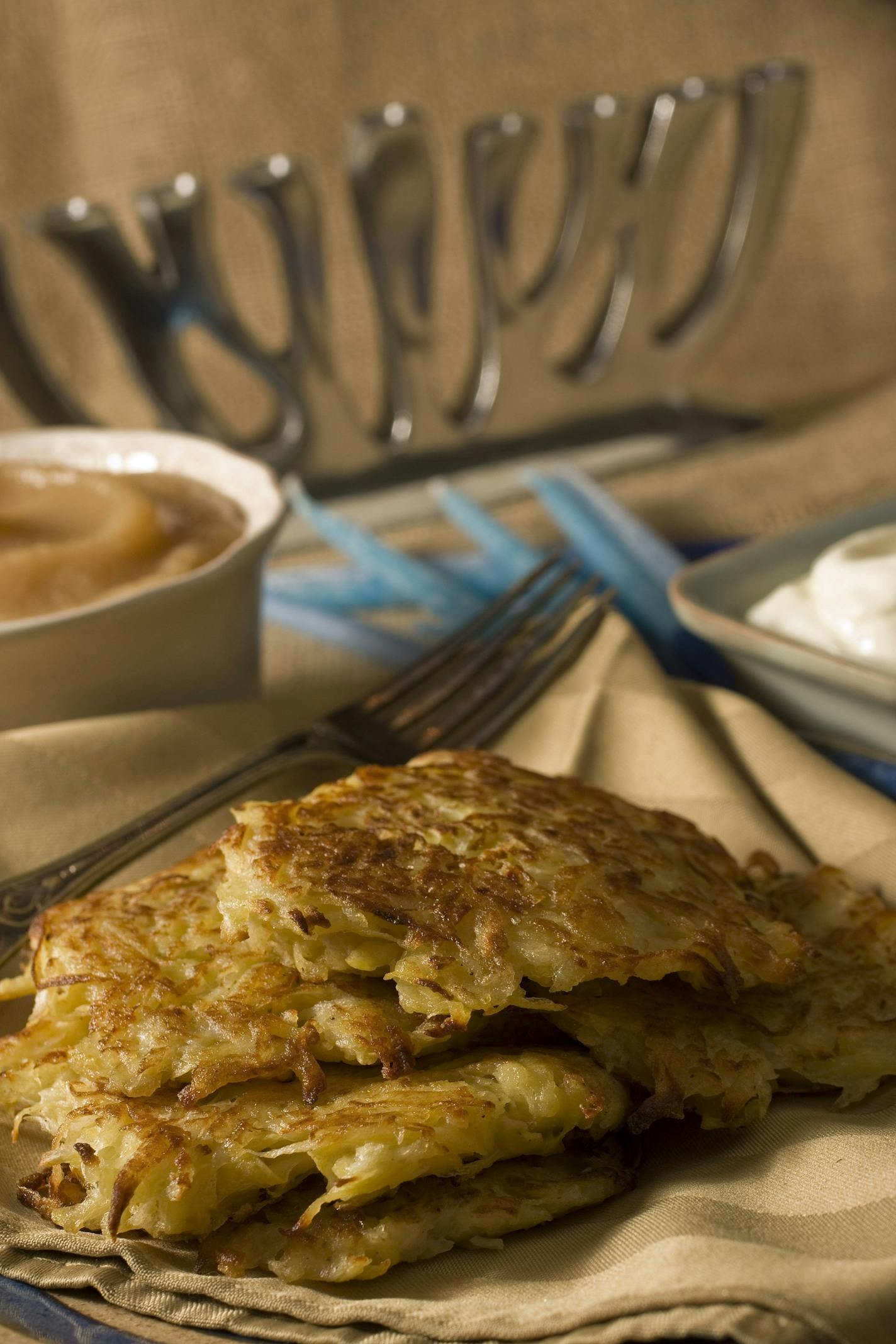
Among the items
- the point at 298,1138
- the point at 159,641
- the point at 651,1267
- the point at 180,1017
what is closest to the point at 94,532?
the point at 159,641

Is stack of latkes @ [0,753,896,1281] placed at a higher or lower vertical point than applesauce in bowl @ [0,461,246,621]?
lower

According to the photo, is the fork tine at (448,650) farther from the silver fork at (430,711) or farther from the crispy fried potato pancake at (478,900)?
the crispy fried potato pancake at (478,900)

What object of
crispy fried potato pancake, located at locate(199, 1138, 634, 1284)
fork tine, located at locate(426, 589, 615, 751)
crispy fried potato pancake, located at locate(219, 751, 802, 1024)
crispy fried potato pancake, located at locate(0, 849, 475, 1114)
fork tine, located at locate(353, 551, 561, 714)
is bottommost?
fork tine, located at locate(426, 589, 615, 751)

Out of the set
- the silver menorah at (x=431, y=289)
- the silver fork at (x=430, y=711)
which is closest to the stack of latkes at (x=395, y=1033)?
the silver fork at (x=430, y=711)

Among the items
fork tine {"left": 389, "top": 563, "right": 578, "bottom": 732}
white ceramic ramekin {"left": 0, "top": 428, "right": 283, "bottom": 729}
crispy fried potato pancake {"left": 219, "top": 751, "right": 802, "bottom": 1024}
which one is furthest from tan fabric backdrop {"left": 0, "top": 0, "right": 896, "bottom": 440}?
crispy fried potato pancake {"left": 219, "top": 751, "right": 802, "bottom": 1024}

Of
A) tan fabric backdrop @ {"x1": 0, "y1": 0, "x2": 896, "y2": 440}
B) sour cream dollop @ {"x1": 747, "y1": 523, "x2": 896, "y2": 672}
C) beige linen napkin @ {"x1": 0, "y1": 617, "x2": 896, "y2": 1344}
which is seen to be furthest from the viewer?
tan fabric backdrop @ {"x1": 0, "y1": 0, "x2": 896, "y2": 440}

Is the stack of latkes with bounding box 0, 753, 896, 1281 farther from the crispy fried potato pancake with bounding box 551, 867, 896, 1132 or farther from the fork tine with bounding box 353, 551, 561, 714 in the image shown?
the fork tine with bounding box 353, 551, 561, 714
